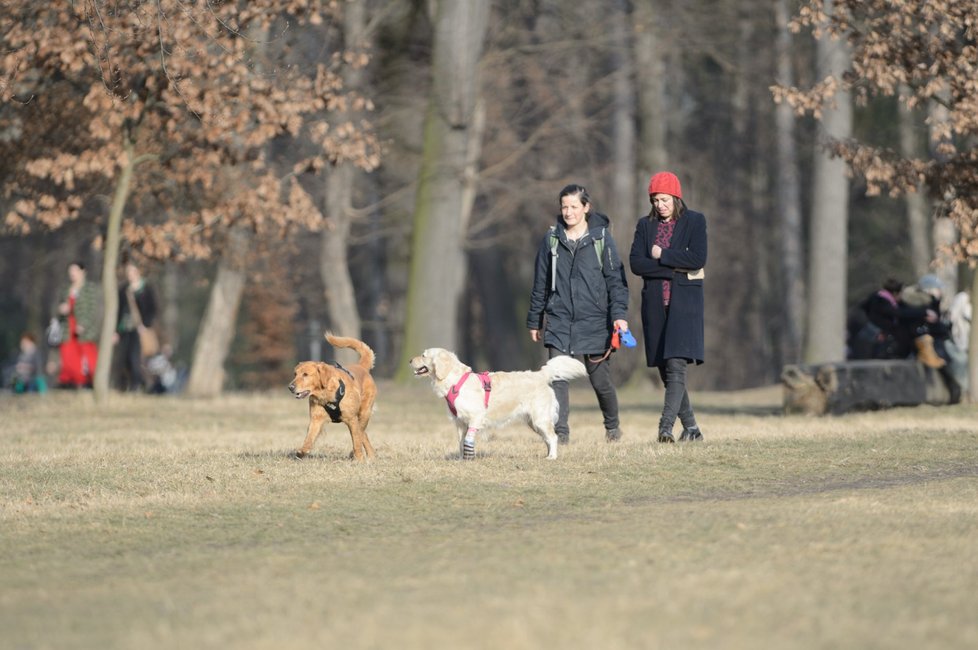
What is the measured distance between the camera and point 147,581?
8.00 m

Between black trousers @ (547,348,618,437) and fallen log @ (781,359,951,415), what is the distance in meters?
5.53

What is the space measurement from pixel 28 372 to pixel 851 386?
1706 cm

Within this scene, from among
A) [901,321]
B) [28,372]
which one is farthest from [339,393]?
[28,372]

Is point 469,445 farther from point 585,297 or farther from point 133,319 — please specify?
point 133,319

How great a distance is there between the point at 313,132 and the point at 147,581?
13127mm

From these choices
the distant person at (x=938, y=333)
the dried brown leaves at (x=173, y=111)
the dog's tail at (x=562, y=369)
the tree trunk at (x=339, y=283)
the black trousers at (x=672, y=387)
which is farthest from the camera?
the tree trunk at (x=339, y=283)

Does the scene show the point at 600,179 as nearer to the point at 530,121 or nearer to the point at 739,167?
the point at 530,121

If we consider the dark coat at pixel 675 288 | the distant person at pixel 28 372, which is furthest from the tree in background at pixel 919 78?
the distant person at pixel 28 372

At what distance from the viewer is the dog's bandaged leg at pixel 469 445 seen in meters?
12.4

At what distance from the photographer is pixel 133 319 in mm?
24188

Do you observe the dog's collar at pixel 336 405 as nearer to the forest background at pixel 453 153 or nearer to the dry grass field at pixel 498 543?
the dry grass field at pixel 498 543

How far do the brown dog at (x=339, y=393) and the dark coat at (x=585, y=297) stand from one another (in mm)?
1434

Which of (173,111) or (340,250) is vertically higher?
(173,111)

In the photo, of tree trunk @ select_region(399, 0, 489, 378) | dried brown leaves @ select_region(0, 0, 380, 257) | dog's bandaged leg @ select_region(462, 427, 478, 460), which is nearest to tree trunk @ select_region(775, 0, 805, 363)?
tree trunk @ select_region(399, 0, 489, 378)
